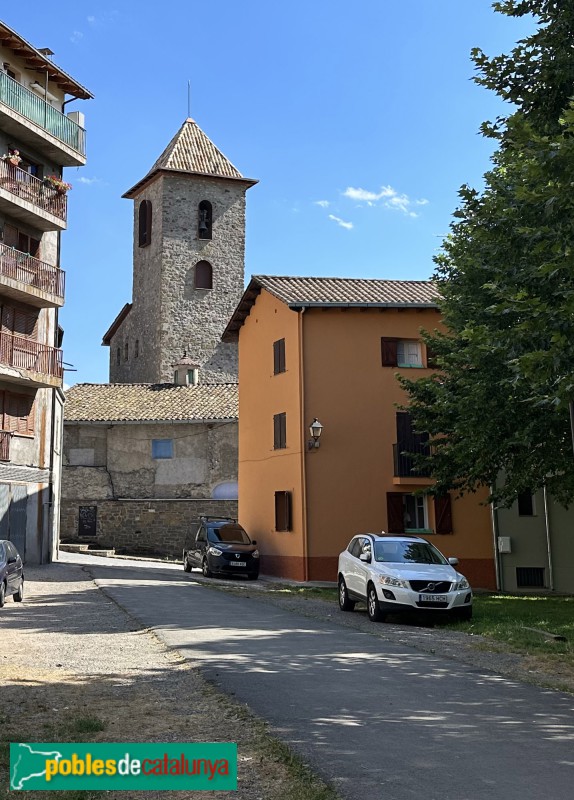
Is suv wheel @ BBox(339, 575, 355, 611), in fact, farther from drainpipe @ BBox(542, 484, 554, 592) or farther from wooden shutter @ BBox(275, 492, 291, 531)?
drainpipe @ BBox(542, 484, 554, 592)

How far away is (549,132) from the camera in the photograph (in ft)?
44.5

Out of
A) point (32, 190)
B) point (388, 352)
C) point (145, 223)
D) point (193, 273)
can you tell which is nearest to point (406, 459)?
point (388, 352)

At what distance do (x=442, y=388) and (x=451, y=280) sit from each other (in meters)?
2.43

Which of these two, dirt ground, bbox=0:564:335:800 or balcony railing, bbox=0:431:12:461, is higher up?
balcony railing, bbox=0:431:12:461

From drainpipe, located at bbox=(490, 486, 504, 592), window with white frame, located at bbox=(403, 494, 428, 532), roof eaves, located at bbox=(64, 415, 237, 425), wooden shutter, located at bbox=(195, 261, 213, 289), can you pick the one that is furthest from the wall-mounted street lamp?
wooden shutter, located at bbox=(195, 261, 213, 289)

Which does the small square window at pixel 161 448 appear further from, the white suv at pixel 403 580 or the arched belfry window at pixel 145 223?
the white suv at pixel 403 580

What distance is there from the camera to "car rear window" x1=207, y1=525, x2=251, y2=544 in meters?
28.0

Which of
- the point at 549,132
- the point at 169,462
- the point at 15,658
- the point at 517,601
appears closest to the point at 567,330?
the point at 549,132

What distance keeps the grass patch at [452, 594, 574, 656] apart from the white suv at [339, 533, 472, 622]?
54 cm

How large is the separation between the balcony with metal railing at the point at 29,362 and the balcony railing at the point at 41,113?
7645 millimetres

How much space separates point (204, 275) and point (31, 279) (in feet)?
84.0

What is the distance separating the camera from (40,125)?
31.3 m

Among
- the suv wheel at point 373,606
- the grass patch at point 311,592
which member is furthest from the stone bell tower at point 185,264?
the suv wheel at point 373,606

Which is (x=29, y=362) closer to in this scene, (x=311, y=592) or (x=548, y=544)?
(x=311, y=592)
